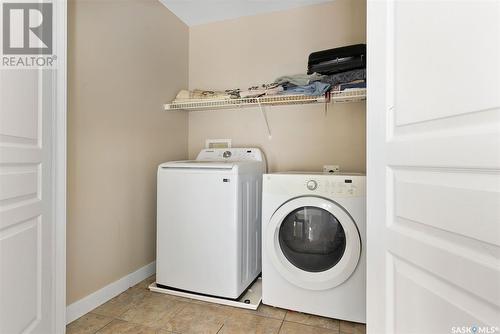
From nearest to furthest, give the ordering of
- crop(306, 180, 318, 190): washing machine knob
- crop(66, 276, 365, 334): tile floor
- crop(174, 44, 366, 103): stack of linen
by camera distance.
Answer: crop(66, 276, 365, 334): tile floor → crop(306, 180, 318, 190): washing machine knob → crop(174, 44, 366, 103): stack of linen

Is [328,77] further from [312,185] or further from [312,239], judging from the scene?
[312,239]

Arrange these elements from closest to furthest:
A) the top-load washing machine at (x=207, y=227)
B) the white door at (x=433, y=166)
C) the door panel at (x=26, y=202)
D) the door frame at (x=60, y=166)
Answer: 1. the white door at (x=433, y=166)
2. the door panel at (x=26, y=202)
3. the door frame at (x=60, y=166)
4. the top-load washing machine at (x=207, y=227)

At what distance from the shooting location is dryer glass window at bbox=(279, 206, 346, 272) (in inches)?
60.8

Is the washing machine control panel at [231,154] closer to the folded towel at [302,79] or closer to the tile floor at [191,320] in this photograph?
the folded towel at [302,79]

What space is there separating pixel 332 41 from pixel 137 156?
1.89 meters

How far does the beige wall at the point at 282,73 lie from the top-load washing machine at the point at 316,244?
2.31ft

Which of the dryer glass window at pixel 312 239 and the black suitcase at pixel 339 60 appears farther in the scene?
the black suitcase at pixel 339 60

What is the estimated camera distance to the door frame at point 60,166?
130 centimetres

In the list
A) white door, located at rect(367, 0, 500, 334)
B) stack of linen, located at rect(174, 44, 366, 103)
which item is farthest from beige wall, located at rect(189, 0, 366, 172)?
white door, located at rect(367, 0, 500, 334)

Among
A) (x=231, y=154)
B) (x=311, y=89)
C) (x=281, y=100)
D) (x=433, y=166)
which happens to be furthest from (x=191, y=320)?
(x=311, y=89)

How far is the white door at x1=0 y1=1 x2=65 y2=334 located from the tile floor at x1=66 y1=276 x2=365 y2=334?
236 millimetres

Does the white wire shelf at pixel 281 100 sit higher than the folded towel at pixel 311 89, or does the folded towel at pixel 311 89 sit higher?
the folded towel at pixel 311 89

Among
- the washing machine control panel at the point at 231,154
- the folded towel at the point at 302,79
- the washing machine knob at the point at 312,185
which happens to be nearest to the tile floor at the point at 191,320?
the washing machine knob at the point at 312,185

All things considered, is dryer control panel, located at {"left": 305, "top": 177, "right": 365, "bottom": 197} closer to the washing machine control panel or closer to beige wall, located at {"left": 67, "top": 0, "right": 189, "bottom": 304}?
the washing machine control panel
